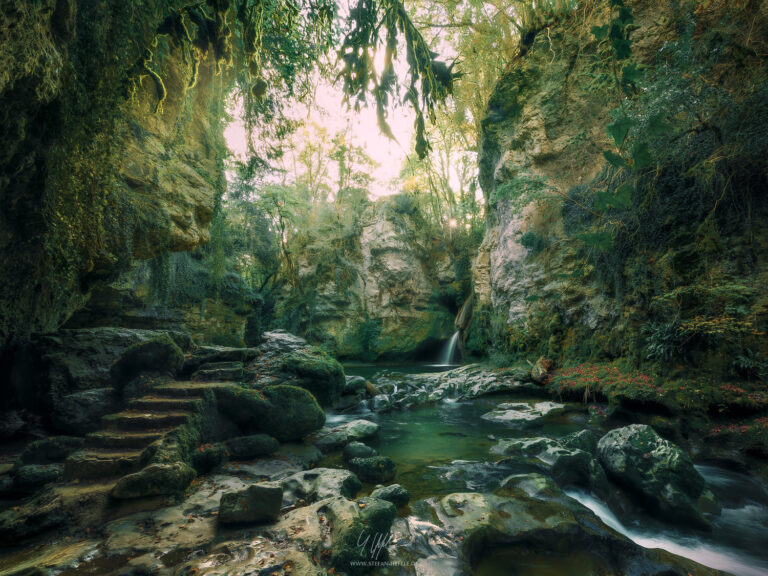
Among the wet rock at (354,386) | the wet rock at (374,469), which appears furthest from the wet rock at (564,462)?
the wet rock at (354,386)


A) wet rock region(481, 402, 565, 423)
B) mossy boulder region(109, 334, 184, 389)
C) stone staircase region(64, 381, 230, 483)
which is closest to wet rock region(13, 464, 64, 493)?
stone staircase region(64, 381, 230, 483)

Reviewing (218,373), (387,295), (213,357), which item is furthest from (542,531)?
(387,295)

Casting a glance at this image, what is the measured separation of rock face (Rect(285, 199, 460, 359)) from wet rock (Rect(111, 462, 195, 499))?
1407 centimetres

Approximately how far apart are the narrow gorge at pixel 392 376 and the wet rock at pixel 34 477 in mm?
54

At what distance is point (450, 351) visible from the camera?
652 inches

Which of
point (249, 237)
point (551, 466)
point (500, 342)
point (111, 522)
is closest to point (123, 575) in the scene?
point (111, 522)

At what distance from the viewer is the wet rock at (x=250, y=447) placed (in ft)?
14.0

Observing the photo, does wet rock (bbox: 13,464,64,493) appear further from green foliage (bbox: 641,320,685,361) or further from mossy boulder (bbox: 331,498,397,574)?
green foliage (bbox: 641,320,685,361)

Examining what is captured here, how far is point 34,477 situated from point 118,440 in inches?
30.1

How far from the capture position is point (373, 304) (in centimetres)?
1800

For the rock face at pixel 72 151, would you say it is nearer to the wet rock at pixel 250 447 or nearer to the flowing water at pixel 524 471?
the wet rock at pixel 250 447

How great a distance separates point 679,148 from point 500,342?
7294 mm

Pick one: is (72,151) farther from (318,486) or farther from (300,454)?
(300,454)

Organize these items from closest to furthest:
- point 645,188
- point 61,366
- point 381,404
→ point 61,366, point 645,188, point 381,404
